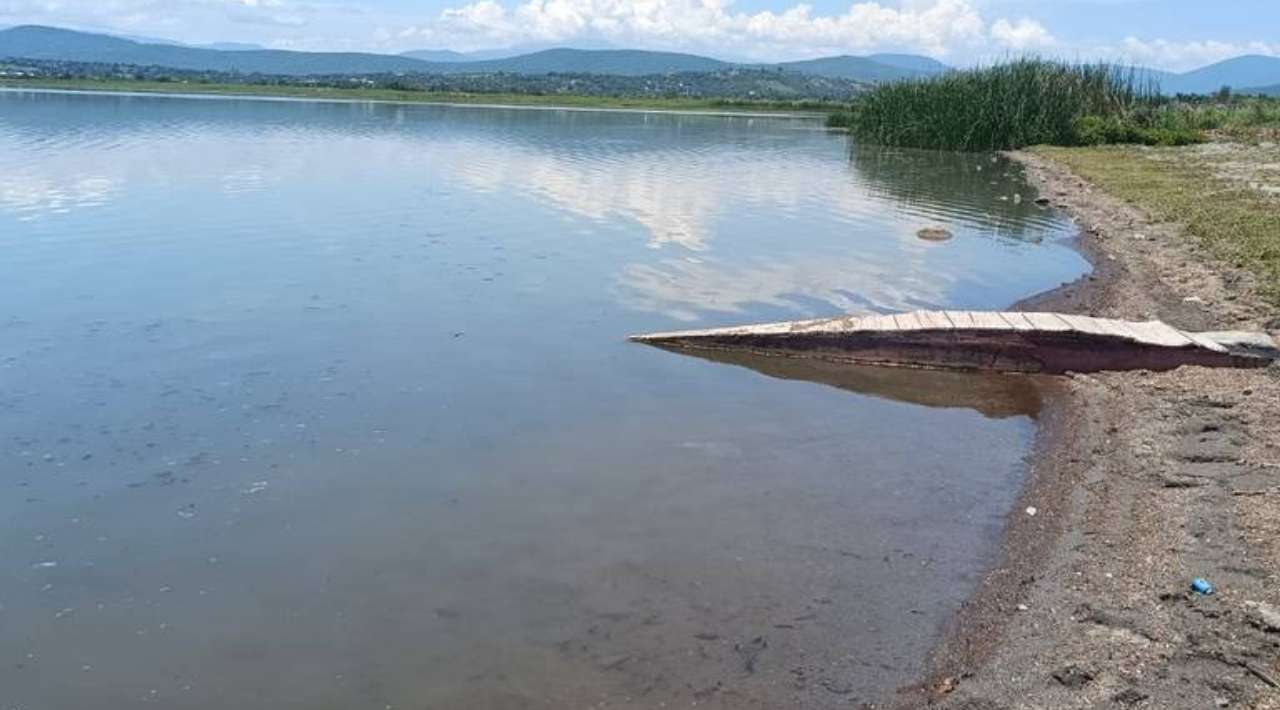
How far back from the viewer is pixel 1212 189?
24719 mm

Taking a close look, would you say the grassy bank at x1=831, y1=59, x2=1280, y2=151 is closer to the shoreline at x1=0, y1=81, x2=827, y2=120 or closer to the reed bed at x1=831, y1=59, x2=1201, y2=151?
the reed bed at x1=831, y1=59, x2=1201, y2=151

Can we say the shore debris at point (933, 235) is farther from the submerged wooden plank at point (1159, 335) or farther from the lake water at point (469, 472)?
the submerged wooden plank at point (1159, 335)

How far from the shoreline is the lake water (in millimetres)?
87137

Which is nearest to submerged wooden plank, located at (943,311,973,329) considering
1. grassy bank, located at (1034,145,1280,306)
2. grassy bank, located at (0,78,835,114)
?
grassy bank, located at (1034,145,1280,306)

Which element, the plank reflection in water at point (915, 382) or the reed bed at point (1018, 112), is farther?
the reed bed at point (1018, 112)

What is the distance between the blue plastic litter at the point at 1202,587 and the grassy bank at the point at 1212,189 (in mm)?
8694

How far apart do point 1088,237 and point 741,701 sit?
61.7 ft

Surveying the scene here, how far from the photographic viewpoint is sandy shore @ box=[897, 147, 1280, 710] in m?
5.20

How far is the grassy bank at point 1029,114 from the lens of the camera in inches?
1877

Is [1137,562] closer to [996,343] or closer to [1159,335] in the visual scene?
[996,343]

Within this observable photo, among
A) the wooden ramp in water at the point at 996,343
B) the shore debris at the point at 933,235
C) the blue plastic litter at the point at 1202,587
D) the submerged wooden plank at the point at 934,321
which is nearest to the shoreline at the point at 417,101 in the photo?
the shore debris at the point at 933,235

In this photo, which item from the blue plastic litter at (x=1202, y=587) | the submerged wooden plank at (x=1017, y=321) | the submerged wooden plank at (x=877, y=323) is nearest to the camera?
the blue plastic litter at (x=1202, y=587)

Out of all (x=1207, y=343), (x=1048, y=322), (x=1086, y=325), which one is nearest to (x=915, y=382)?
(x=1048, y=322)

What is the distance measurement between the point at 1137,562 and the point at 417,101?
113m
